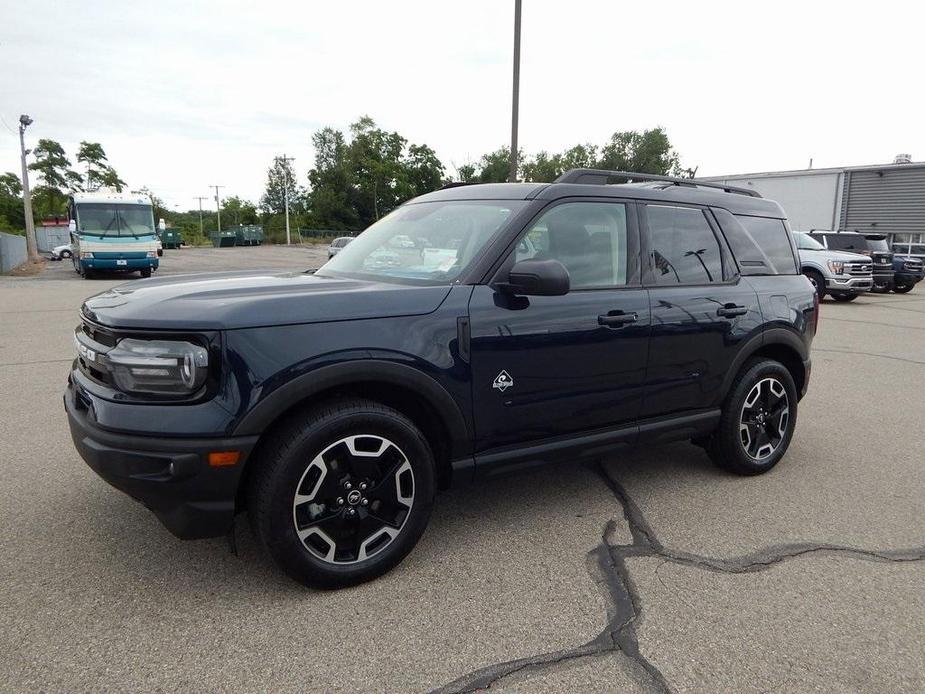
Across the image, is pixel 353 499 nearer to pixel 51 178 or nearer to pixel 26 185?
pixel 26 185

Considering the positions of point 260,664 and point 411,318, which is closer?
point 260,664

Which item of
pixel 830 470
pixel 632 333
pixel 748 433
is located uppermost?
pixel 632 333

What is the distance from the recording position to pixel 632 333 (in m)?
3.49

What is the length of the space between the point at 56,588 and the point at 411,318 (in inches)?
73.8

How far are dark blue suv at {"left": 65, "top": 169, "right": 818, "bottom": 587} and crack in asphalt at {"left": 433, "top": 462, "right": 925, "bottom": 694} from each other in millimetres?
514

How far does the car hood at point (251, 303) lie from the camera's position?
2549 millimetres

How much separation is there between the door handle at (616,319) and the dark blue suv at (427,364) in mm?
11

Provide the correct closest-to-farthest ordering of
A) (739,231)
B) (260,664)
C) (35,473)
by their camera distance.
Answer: (260,664)
(35,473)
(739,231)

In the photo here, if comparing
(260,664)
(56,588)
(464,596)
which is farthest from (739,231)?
(56,588)

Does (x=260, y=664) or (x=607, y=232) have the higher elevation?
(x=607, y=232)

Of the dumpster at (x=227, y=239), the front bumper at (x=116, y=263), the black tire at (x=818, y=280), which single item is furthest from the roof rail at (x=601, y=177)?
the dumpster at (x=227, y=239)

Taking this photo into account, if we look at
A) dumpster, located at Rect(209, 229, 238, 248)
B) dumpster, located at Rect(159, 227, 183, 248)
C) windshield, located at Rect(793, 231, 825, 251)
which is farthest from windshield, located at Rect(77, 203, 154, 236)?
dumpster, located at Rect(209, 229, 238, 248)

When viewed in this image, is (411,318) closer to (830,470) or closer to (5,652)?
(5,652)

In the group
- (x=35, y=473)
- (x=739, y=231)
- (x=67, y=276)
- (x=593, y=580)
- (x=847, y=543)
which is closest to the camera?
(x=593, y=580)
